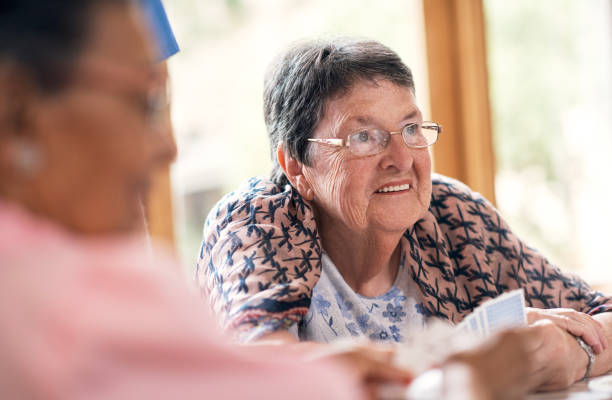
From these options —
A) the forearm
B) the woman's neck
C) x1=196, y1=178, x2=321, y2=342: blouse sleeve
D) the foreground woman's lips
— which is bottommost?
the forearm

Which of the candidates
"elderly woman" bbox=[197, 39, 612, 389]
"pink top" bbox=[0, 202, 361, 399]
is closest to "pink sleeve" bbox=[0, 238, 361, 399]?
"pink top" bbox=[0, 202, 361, 399]

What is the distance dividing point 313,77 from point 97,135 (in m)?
1.05

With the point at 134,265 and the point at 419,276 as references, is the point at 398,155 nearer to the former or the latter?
the point at 419,276

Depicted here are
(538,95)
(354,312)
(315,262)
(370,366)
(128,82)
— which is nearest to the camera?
(128,82)

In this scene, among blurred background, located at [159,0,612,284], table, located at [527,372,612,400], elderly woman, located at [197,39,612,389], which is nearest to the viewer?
table, located at [527,372,612,400]

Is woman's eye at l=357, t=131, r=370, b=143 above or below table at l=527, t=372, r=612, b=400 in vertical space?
above

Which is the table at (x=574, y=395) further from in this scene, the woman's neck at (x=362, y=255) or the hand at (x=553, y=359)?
the woman's neck at (x=362, y=255)

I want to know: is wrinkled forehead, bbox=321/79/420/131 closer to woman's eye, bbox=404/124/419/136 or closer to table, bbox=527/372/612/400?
woman's eye, bbox=404/124/419/136

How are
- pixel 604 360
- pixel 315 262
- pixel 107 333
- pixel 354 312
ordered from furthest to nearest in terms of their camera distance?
pixel 354 312
pixel 315 262
pixel 604 360
pixel 107 333

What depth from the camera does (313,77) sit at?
1634 millimetres

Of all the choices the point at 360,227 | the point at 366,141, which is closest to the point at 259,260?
the point at 360,227

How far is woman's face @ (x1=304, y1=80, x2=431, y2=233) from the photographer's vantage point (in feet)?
5.24

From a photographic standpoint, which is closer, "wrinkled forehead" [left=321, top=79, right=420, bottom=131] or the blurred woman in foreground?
the blurred woman in foreground

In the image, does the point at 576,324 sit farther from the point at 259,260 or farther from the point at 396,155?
the point at 259,260
